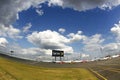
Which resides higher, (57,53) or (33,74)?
(57,53)

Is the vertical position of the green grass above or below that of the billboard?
below

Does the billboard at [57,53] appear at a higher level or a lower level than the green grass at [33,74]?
higher

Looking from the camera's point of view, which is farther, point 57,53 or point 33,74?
point 57,53

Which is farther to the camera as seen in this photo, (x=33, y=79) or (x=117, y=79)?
(x=117, y=79)

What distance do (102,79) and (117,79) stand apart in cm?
175

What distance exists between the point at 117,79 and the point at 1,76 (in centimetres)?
1332

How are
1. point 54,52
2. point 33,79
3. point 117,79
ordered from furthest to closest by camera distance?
1. point 54,52
2. point 117,79
3. point 33,79

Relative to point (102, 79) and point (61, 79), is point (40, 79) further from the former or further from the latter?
point (102, 79)

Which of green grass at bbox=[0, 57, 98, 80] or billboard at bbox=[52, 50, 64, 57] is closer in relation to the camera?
green grass at bbox=[0, 57, 98, 80]

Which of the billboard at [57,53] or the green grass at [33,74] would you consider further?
the billboard at [57,53]

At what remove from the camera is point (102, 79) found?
26844mm

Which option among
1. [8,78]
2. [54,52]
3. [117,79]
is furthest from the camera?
[54,52]

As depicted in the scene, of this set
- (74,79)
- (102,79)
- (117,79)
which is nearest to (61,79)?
(74,79)

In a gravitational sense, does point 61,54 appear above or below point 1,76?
above
